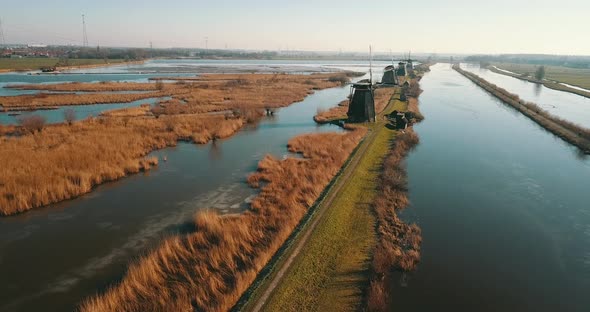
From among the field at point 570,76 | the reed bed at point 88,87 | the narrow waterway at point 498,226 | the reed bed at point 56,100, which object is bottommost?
the narrow waterway at point 498,226

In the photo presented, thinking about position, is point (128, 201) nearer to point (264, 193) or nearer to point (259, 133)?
point (264, 193)

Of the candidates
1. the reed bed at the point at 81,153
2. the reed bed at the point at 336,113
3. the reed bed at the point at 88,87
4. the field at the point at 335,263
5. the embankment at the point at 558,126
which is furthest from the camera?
the reed bed at the point at 88,87

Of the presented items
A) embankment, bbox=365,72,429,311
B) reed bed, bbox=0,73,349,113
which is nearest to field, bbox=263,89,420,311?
embankment, bbox=365,72,429,311

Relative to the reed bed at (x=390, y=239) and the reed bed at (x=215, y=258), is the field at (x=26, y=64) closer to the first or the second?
the reed bed at (x=215, y=258)

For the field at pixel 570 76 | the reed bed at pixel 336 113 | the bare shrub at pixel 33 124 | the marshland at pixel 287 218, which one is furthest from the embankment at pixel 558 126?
the bare shrub at pixel 33 124

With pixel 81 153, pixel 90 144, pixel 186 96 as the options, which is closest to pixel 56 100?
pixel 186 96

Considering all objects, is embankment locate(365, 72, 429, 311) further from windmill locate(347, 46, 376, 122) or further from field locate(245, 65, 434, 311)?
windmill locate(347, 46, 376, 122)

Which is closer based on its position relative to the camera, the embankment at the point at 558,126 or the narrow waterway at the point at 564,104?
the embankment at the point at 558,126
